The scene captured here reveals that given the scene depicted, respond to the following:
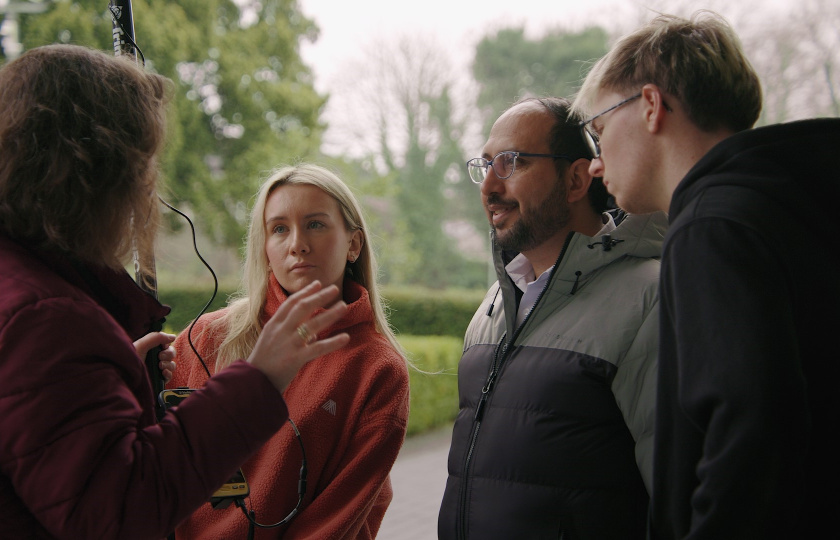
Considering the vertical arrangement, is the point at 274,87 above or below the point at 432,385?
above

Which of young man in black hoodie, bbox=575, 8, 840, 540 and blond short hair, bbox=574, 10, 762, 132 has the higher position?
blond short hair, bbox=574, 10, 762, 132

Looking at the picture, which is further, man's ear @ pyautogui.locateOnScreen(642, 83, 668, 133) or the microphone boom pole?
the microphone boom pole

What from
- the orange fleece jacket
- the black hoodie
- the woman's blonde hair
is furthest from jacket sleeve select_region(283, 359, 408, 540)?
the black hoodie

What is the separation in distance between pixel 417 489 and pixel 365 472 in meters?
3.29

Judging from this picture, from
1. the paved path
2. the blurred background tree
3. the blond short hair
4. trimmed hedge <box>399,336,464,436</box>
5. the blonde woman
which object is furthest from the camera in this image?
the blurred background tree

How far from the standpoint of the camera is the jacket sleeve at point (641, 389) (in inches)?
53.9

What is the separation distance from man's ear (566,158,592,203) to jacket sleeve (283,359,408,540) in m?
0.66

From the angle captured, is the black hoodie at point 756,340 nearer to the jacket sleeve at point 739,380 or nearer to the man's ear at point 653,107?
the jacket sleeve at point 739,380

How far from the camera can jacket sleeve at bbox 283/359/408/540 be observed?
165 centimetres

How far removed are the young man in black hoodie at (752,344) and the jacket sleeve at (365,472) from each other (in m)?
0.74

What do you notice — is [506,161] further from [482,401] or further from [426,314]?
[426,314]

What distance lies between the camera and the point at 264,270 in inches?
81.0

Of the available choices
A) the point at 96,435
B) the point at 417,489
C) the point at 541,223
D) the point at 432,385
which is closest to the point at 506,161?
the point at 541,223

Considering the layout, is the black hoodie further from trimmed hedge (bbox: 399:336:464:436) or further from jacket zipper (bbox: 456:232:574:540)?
trimmed hedge (bbox: 399:336:464:436)
